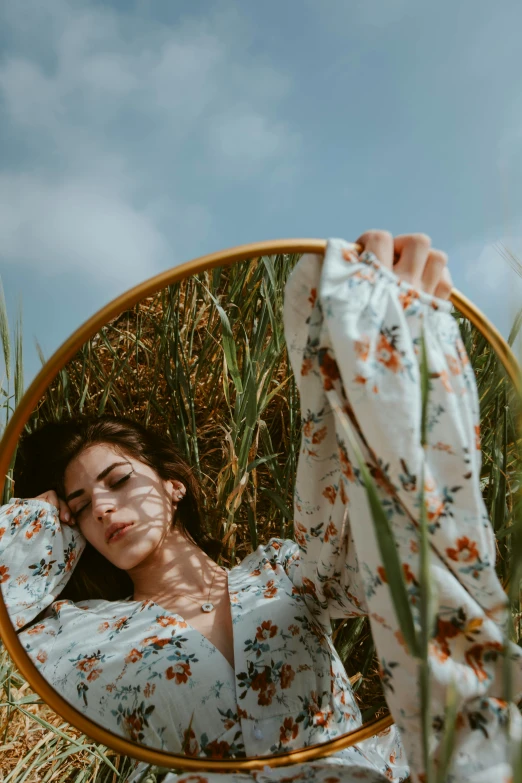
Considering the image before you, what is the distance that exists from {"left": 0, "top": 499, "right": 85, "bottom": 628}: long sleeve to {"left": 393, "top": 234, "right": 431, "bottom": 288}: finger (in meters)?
0.63

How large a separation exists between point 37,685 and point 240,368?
688mm

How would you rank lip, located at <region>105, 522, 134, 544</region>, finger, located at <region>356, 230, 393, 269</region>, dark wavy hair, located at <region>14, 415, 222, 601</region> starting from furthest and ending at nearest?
dark wavy hair, located at <region>14, 415, 222, 601</region> < lip, located at <region>105, 522, 134, 544</region> < finger, located at <region>356, 230, 393, 269</region>

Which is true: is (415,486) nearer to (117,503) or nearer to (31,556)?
(117,503)

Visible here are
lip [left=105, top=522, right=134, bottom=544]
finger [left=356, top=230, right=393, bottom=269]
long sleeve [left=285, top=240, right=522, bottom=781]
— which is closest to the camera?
long sleeve [left=285, top=240, right=522, bottom=781]

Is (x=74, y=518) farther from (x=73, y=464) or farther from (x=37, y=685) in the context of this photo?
(x=37, y=685)

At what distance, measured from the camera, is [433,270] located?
1.95 ft

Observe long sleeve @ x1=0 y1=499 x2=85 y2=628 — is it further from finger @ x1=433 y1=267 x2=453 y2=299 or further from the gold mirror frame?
finger @ x1=433 y1=267 x2=453 y2=299

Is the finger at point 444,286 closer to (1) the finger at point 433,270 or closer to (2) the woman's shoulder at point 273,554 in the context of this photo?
(1) the finger at point 433,270

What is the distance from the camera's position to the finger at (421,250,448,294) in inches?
23.5

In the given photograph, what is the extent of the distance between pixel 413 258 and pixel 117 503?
53 centimetres

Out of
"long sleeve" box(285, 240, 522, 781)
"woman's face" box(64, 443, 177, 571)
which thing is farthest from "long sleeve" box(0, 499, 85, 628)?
"long sleeve" box(285, 240, 522, 781)

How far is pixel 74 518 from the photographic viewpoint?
0.94 m

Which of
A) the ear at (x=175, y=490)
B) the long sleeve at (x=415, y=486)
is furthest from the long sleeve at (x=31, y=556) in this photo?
the long sleeve at (x=415, y=486)

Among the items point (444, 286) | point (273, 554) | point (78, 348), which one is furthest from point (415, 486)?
point (273, 554)
